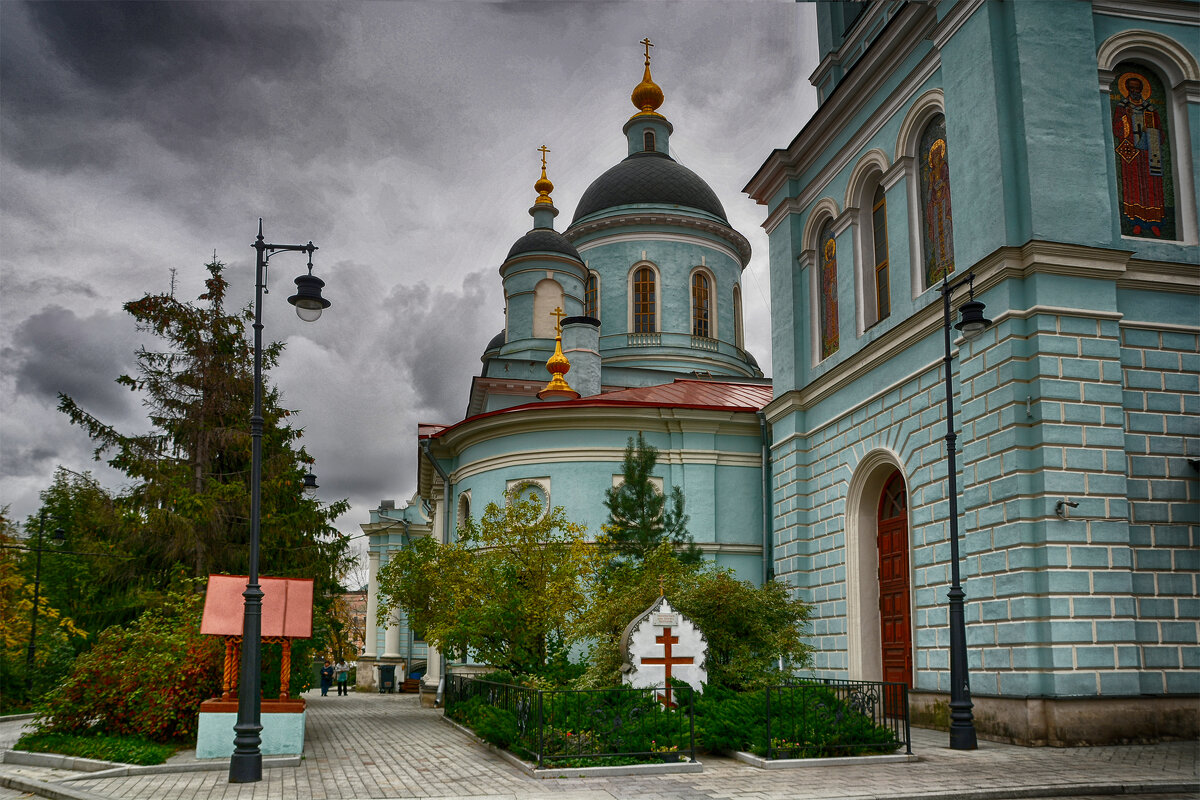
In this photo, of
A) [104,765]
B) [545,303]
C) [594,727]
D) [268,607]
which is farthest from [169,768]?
[545,303]

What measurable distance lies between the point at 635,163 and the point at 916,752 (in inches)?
1194

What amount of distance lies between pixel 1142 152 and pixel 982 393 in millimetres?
4709

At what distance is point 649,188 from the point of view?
39.2 m

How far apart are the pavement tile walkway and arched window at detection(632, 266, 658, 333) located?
24.9 metres

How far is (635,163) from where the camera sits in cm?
4047

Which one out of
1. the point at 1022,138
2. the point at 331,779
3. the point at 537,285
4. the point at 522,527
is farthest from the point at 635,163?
the point at 331,779

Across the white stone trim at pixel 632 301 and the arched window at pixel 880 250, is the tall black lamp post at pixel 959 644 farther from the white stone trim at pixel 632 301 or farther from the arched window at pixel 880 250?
the white stone trim at pixel 632 301

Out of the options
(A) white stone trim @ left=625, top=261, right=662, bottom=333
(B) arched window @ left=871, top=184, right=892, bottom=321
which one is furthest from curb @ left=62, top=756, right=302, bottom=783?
(A) white stone trim @ left=625, top=261, right=662, bottom=333

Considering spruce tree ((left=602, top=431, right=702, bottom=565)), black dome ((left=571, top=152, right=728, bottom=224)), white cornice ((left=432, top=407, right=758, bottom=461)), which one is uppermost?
black dome ((left=571, top=152, right=728, bottom=224))

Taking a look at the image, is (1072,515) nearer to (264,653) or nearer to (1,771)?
(264,653)

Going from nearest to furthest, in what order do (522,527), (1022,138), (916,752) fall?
(916,752) < (1022,138) < (522,527)

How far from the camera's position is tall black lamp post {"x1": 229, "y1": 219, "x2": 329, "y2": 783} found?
455 inches

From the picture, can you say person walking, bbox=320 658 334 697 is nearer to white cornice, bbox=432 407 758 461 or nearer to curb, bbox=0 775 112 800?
white cornice, bbox=432 407 758 461

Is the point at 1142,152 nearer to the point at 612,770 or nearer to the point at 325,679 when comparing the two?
the point at 612,770
